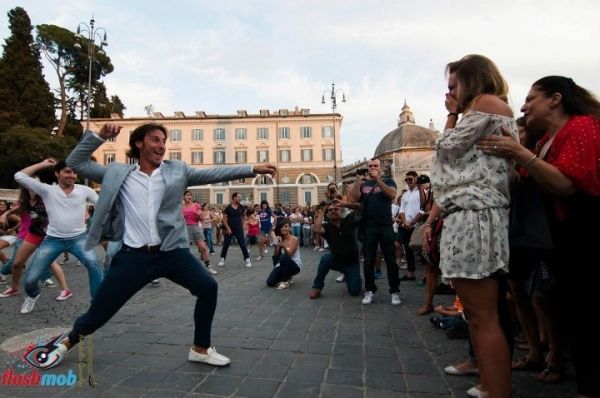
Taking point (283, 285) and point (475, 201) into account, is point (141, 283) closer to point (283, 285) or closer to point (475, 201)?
point (475, 201)

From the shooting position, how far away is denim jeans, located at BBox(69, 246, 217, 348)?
2861 mm

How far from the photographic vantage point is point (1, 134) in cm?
3828

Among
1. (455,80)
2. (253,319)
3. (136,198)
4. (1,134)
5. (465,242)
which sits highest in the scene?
(1,134)

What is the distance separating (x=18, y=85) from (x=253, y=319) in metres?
51.2

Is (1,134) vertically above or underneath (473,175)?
above

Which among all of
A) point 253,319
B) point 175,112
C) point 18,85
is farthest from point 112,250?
point 175,112

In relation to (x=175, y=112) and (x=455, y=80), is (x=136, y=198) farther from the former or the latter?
(x=175, y=112)

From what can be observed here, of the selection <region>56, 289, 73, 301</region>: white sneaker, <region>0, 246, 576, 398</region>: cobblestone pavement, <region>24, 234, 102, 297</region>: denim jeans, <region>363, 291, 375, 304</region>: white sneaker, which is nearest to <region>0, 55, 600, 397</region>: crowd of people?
<region>0, 246, 576, 398</region>: cobblestone pavement

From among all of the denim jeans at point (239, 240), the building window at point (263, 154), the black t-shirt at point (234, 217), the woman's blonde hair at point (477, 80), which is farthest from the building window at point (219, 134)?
the woman's blonde hair at point (477, 80)

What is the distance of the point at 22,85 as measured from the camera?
140ft

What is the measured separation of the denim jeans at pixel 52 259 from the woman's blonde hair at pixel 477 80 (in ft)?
15.6

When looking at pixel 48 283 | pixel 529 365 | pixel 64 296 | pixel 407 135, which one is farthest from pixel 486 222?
pixel 407 135

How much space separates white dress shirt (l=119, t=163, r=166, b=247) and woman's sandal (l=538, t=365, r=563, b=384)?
9.94ft

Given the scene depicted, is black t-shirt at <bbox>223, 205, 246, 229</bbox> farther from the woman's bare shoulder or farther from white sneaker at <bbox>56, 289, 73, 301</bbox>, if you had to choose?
the woman's bare shoulder
